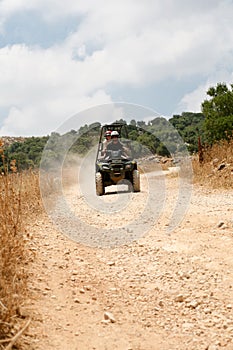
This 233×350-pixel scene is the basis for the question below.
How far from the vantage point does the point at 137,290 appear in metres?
3.52

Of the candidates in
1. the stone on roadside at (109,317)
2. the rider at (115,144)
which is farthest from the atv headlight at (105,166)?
the stone on roadside at (109,317)

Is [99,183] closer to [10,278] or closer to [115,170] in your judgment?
[115,170]

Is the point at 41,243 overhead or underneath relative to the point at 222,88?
underneath

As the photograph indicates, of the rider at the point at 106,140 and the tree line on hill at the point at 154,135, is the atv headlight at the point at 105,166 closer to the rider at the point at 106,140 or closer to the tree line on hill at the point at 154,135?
the rider at the point at 106,140

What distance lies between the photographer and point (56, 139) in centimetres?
1198

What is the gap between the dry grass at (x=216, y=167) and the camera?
9752 millimetres

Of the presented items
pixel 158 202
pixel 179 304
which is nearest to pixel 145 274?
pixel 179 304

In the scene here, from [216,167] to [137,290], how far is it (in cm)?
818

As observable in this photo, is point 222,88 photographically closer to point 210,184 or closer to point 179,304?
point 210,184

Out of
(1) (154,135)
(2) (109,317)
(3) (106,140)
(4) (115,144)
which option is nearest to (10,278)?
(2) (109,317)

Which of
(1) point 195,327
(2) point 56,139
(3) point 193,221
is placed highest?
(2) point 56,139

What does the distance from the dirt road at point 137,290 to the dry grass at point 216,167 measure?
4.23 metres

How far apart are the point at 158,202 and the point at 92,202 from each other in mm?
1542

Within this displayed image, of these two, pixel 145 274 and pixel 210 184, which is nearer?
pixel 145 274
